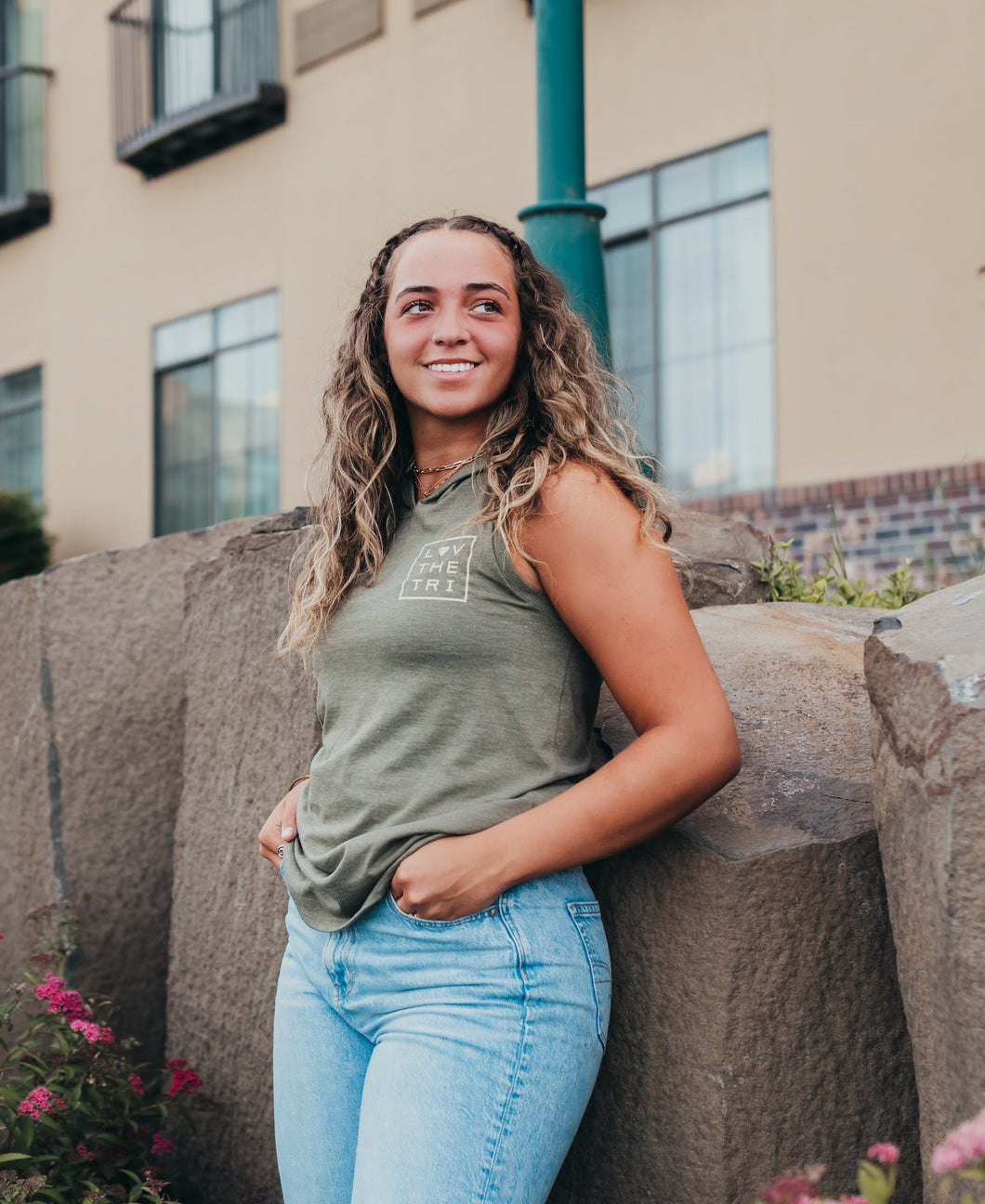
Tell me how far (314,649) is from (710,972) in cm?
77

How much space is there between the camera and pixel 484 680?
1.95m

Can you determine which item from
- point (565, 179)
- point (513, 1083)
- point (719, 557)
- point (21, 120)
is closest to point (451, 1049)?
point (513, 1083)

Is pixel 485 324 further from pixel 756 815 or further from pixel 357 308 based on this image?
pixel 756 815

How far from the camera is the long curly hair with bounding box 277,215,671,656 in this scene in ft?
6.72

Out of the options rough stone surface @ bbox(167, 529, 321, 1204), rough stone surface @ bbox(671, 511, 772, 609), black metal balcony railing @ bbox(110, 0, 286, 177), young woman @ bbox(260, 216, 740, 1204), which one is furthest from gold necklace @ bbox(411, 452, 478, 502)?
black metal balcony railing @ bbox(110, 0, 286, 177)

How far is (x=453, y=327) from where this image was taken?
2.15 metres

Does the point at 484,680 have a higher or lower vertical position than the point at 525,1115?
higher

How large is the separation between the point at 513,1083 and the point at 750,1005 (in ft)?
1.45

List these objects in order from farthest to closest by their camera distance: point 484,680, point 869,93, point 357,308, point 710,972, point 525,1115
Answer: point 869,93 < point 357,308 < point 710,972 < point 484,680 < point 525,1115

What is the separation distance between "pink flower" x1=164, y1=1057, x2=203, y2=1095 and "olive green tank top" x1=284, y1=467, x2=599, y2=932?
1.25 metres

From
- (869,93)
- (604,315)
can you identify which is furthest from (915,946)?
(869,93)

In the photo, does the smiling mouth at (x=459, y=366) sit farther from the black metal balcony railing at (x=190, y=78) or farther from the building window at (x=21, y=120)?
the building window at (x=21, y=120)

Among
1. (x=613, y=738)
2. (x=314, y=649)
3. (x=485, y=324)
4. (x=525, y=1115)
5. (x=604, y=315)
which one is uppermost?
(x=604, y=315)

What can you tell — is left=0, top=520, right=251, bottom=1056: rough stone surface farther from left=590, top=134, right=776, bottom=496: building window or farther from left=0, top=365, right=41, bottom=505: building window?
left=0, top=365, right=41, bottom=505: building window
